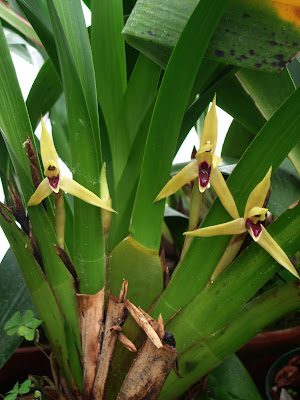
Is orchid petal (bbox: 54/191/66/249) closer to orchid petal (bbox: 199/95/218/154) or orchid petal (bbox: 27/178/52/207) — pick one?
orchid petal (bbox: 27/178/52/207)

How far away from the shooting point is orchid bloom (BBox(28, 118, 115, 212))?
45 centimetres

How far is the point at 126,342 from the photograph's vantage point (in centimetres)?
47

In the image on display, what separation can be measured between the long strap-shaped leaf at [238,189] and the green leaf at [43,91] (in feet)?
1.03

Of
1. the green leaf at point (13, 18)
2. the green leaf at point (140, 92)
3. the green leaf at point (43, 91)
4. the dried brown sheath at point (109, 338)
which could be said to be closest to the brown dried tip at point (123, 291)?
the dried brown sheath at point (109, 338)

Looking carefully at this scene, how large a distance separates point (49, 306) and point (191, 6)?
380 millimetres

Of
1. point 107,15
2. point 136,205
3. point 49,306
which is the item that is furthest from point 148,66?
point 49,306

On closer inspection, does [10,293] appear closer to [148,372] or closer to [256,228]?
[148,372]

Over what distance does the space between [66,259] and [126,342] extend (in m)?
0.12

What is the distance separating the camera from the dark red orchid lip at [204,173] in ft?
1.50

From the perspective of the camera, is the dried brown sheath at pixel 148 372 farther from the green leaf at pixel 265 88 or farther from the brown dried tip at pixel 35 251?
the green leaf at pixel 265 88

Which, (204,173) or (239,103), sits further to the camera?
(239,103)

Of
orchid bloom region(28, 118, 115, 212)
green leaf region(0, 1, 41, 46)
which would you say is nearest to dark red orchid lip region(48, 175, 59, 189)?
orchid bloom region(28, 118, 115, 212)

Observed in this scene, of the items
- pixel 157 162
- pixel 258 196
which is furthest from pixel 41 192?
pixel 258 196

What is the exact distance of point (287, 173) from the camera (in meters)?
0.64
